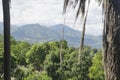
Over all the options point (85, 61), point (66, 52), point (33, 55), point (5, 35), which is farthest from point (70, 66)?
point (5, 35)

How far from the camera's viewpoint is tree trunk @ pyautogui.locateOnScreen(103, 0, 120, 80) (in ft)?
28.5

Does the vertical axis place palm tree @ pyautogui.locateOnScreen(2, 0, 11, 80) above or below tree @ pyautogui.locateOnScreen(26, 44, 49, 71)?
above

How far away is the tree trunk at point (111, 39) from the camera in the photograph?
8.69 meters

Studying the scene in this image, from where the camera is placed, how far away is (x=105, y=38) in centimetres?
891

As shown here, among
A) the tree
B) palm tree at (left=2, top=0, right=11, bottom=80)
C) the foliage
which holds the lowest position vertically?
the tree

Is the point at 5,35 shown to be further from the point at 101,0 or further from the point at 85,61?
the point at 85,61

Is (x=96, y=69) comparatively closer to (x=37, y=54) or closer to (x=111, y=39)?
(x=37, y=54)

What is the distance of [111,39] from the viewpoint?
882 cm

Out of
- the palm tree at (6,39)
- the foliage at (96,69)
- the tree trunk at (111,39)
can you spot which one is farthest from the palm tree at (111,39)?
the foliage at (96,69)

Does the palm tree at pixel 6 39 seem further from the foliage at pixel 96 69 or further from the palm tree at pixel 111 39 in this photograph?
the foliage at pixel 96 69

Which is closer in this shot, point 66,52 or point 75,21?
point 75,21

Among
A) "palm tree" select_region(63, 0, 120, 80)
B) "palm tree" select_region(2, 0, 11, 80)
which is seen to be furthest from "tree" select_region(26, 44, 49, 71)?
"palm tree" select_region(63, 0, 120, 80)

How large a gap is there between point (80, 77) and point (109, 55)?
224ft

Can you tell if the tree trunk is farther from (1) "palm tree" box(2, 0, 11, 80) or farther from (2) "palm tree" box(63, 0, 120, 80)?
(1) "palm tree" box(2, 0, 11, 80)
